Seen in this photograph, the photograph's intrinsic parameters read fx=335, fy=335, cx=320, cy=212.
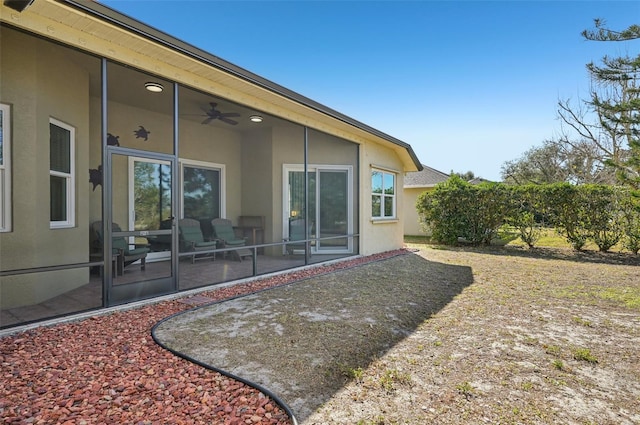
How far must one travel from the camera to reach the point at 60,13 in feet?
10.8

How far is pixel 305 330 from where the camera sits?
3580 mm

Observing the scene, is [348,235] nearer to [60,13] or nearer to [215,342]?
[215,342]

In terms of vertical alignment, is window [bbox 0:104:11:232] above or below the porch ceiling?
below

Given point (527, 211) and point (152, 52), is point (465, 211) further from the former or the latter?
point (152, 52)

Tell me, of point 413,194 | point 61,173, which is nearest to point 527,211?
point 413,194

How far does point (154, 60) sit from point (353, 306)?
4.15 metres

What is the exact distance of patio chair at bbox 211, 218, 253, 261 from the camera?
7.84 m

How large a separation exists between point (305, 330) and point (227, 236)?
505cm

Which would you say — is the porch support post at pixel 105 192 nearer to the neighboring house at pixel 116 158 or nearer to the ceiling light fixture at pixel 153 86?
the neighboring house at pixel 116 158

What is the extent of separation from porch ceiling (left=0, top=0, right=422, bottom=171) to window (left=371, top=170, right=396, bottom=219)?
3.46 m

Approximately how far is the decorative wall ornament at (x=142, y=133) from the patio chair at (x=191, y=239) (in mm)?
1947

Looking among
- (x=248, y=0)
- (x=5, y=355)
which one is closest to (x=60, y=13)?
(x=5, y=355)

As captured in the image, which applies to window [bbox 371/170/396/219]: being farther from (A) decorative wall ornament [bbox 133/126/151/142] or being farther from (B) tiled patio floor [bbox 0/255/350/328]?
(A) decorative wall ornament [bbox 133/126/151/142]

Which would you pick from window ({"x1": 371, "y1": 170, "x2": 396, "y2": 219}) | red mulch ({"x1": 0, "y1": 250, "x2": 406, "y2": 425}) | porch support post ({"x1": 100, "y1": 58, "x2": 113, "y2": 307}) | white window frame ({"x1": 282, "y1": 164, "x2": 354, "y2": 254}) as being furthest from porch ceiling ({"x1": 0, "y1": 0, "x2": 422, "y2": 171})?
window ({"x1": 371, "y1": 170, "x2": 396, "y2": 219})
